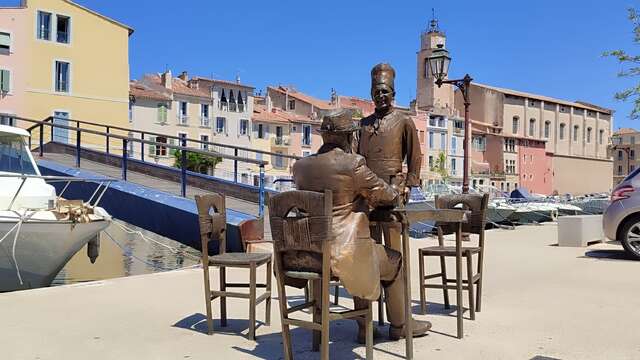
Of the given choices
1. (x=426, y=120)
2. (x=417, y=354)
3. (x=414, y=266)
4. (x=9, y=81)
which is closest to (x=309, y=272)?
(x=417, y=354)

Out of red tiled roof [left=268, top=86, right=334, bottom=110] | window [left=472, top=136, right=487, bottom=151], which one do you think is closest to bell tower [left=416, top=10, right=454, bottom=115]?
window [left=472, top=136, right=487, bottom=151]

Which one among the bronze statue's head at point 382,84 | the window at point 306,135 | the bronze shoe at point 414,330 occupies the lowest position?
the bronze shoe at point 414,330

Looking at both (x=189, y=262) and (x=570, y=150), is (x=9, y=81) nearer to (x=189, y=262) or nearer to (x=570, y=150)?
(x=189, y=262)

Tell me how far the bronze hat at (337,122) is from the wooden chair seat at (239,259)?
139 centimetres

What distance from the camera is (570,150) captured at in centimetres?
10719

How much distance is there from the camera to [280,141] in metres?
63.4

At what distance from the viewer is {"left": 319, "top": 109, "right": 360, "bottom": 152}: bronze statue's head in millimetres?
4277

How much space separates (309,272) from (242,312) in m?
2.37

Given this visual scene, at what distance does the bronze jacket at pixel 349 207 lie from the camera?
399cm

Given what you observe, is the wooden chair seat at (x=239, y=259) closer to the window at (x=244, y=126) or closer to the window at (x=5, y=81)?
the window at (x=5, y=81)

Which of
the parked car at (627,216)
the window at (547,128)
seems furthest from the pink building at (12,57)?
the window at (547,128)

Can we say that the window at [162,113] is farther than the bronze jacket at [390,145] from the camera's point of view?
Yes

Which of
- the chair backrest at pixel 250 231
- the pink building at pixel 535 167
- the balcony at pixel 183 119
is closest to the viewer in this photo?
the chair backrest at pixel 250 231

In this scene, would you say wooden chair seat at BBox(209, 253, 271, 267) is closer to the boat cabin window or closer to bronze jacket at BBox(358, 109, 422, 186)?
bronze jacket at BBox(358, 109, 422, 186)
